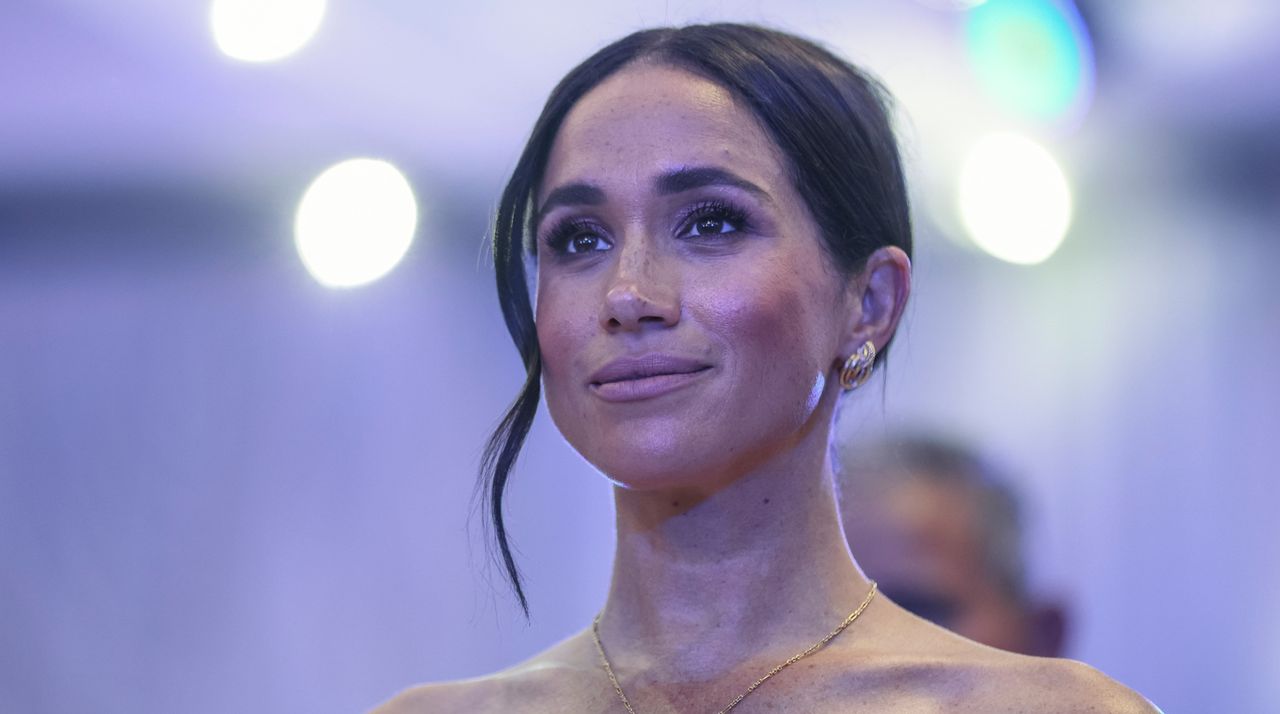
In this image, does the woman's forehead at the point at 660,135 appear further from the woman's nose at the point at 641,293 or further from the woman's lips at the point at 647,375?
the woman's lips at the point at 647,375

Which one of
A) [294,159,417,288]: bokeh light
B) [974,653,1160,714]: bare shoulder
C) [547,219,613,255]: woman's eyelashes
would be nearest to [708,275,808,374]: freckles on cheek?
[547,219,613,255]: woman's eyelashes

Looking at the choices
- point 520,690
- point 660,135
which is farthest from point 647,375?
point 520,690

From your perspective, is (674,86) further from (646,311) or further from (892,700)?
(892,700)

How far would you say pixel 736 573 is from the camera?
204 cm

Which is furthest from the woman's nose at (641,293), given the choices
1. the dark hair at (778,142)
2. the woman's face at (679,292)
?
the dark hair at (778,142)

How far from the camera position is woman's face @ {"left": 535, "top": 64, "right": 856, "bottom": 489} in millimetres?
1927

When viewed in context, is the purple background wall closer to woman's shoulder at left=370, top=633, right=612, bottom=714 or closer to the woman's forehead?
woman's shoulder at left=370, top=633, right=612, bottom=714

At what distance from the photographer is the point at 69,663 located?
3.21 metres

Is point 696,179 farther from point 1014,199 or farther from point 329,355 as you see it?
point 329,355

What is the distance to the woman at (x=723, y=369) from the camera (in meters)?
1.93

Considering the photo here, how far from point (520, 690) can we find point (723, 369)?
616 mm

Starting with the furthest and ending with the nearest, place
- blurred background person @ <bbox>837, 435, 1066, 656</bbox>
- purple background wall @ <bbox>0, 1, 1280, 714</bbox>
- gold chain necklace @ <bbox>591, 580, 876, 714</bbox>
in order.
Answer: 1. purple background wall @ <bbox>0, 1, 1280, 714</bbox>
2. blurred background person @ <bbox>837, 435, 1066, 656</bbox>
3. gold chain necklace @ <bbox>591, 580, 876, 714</bbox>

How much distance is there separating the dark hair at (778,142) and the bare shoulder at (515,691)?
137 mm

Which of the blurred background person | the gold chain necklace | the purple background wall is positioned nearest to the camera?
the gold chain necklace
